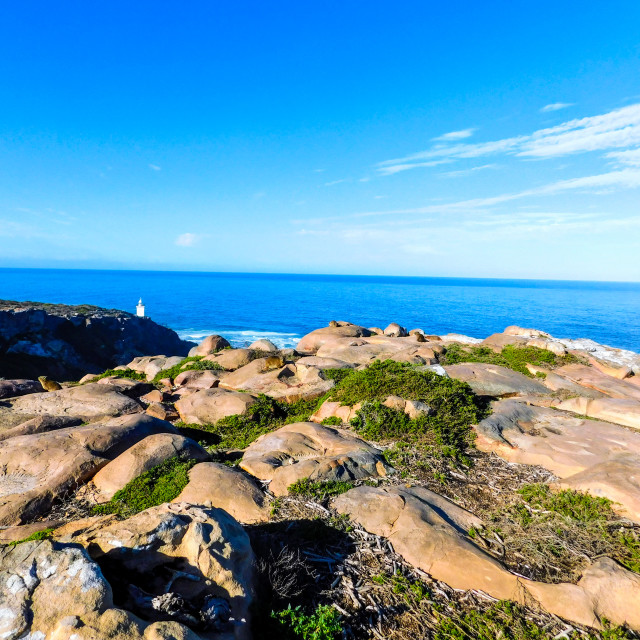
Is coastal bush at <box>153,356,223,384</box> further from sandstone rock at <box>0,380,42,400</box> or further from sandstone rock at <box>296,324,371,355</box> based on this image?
sandstone rock at <box>296,324,371,355</box>

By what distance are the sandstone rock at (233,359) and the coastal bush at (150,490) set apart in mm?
12271

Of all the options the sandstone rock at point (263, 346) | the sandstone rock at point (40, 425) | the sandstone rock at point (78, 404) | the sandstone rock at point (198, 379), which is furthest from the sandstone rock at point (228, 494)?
the sandstone rock at point (263, 346)

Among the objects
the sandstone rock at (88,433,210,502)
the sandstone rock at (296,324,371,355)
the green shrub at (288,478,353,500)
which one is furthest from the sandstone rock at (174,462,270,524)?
the sandstone rock at (296,324,371,355)

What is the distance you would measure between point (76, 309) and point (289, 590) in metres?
70.0

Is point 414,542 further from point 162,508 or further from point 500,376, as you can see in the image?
point 500,376

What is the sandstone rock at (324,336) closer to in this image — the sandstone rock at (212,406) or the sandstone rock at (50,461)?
the sandstone rock at (212,406)

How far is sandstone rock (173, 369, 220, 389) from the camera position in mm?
19797

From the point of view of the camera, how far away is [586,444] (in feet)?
36.8

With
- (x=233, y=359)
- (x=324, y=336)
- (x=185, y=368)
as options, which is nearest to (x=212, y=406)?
(x=233, y=359)

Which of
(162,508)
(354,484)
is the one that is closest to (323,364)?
(354,484)

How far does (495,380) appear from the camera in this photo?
16.2m

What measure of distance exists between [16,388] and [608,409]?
76.5ft

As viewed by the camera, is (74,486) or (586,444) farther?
(586,444)

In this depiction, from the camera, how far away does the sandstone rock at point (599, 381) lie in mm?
15867
